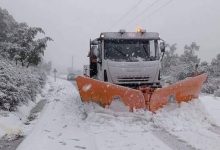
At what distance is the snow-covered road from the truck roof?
2.68 m

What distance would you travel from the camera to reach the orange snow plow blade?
33.9 ft

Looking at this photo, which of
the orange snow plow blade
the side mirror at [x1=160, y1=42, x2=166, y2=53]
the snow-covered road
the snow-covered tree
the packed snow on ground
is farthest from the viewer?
the snow-covered tree

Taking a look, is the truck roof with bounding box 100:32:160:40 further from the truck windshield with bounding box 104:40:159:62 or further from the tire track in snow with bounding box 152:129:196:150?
the tire track in snow with bounding box 152:129:196:150

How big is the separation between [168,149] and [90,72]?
847cm

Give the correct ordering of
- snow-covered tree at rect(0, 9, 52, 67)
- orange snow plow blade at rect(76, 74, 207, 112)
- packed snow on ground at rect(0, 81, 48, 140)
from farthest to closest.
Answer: snow-covered tree at rect(0, 9, 52, 67) < orange snow plow blade at rect(76, 74, 207, 112) < packed snow on ground at rect(0, 81, 48, 140)

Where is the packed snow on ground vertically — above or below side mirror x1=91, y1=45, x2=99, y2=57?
below

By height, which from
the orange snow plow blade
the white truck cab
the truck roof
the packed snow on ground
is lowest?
the packed snow on ground

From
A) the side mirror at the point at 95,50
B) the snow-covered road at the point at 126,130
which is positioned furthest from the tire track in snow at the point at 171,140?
the side mirror at the point at 95,50

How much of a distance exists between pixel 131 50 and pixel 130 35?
55 cm

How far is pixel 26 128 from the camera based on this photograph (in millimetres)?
10047

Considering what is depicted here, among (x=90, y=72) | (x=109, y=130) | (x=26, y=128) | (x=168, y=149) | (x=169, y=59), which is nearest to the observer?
(x=168, y=149)

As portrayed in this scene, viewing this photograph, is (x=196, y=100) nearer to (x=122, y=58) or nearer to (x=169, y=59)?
(x=122, y=58)

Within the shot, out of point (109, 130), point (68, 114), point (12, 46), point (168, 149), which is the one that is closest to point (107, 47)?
point (68, 114)

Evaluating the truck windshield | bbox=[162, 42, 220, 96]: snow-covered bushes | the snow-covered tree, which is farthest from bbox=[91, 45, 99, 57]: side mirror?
bbox=[162, 42, 220, 96]: snow-covered bushes
